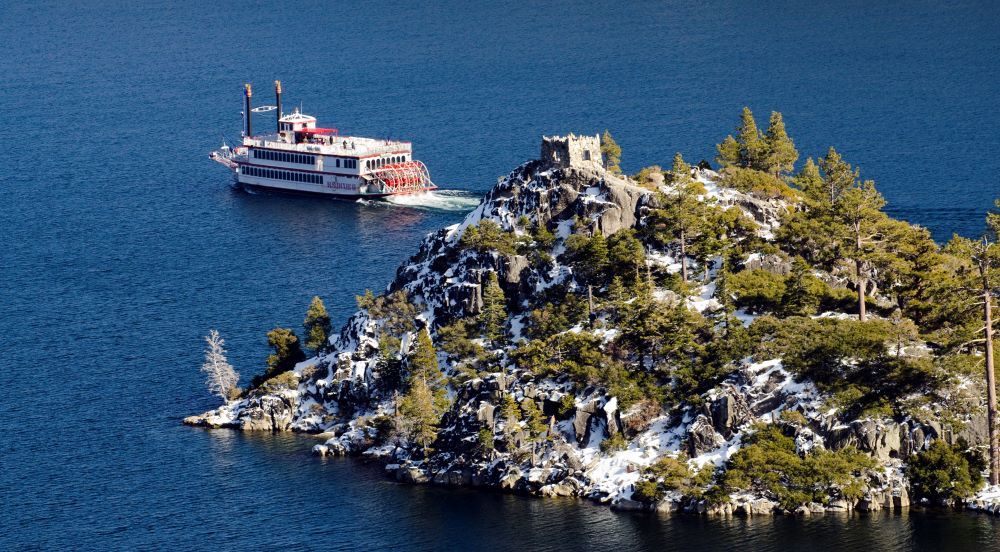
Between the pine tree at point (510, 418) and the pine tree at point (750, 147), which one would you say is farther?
the pine tree at point (750, 147)

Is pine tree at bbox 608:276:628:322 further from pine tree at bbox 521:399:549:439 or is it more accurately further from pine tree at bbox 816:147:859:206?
pine tree at bbox 816:147:859:206

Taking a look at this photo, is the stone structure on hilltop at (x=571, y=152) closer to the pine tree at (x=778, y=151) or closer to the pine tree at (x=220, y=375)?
the pine tree at (x=778, y=151)

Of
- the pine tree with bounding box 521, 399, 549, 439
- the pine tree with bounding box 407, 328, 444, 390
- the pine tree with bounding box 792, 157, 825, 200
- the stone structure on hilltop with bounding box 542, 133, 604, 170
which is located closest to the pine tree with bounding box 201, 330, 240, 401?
the pine tree with bounding box 407, 328, 444, 390

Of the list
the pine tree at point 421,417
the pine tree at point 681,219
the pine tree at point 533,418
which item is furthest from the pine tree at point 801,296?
the pine tree at point 421,417

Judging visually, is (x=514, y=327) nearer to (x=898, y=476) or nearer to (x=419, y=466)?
(x=419, y=466)

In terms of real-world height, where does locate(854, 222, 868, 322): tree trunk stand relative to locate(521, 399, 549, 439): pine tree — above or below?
above

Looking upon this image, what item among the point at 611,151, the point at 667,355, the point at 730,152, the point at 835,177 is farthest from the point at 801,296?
the point at 730,152
